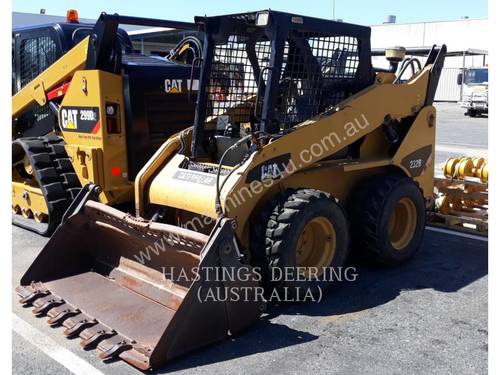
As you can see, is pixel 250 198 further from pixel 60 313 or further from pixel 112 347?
Answer: pixel 60 313

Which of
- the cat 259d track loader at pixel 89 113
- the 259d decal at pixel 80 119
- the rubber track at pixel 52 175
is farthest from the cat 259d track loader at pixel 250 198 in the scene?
the rubber track at pixel 52 175

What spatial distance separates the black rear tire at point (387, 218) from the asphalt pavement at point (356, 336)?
20 centimetres

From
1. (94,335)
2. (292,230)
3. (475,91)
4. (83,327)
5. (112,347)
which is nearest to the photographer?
(112,347)

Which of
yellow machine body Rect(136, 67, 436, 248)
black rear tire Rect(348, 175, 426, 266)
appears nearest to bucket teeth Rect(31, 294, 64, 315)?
yellow machine body Rect(136, 67, 436, 248)

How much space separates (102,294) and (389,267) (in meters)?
2.62

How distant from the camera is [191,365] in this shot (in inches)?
142

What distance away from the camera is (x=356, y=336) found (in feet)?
13.1

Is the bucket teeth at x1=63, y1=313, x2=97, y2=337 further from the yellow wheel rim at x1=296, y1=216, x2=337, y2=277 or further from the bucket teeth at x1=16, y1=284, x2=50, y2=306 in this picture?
the yellow wheel rim at x1=296, y1=216, x2=337, y2=277

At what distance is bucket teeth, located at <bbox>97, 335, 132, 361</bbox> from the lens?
3.61 m

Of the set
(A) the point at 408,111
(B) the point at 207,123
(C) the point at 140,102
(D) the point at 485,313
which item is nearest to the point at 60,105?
(C) the point at 140,102

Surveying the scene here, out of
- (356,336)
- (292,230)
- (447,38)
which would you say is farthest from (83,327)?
(447,38)

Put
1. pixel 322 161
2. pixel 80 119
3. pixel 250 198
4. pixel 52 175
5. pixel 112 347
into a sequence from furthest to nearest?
pixel 52 175 → pixel 80 119 → pixel 322 161 → pixel 250 198 → pixel 112 347

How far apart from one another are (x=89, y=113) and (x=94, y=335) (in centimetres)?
259

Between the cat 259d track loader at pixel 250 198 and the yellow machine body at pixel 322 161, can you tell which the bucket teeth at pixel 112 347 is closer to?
the cat 259d track loader at pixel 250 198
